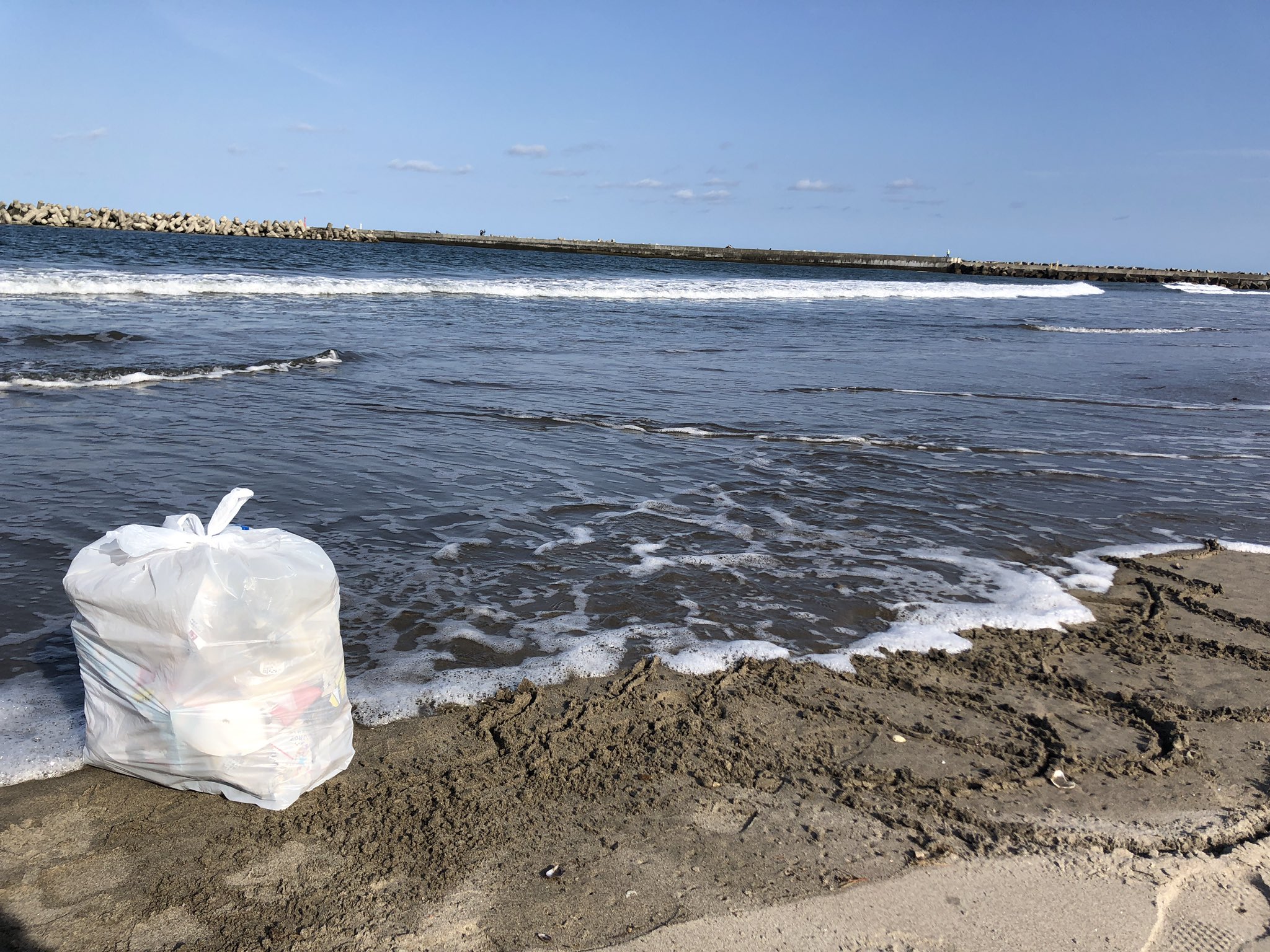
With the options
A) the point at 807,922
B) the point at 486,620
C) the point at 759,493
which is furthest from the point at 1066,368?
the point at 807,922

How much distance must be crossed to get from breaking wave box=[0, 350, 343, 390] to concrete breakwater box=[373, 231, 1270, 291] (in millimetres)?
60328

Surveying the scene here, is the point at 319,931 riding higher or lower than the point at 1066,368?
lower

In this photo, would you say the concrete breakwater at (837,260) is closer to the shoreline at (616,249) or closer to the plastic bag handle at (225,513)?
the shoreline at (616,249)

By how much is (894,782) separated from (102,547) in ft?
7.71

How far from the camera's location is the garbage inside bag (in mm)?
2180

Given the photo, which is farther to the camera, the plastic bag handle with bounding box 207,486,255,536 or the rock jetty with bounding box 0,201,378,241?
the rock jetty with bounding box 0,201,378,241

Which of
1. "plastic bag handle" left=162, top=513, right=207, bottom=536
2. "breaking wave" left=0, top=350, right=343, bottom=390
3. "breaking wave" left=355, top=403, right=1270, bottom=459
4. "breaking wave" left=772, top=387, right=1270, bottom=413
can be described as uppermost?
"plastic bag handle" left=162, top=513, right=207, bottom=536

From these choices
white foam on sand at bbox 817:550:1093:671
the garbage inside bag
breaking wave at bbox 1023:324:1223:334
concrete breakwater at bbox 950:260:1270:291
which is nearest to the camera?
the garbage inside bag

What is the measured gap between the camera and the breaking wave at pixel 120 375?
806 cm

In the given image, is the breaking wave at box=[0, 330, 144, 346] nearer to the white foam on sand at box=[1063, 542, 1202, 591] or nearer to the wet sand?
the wet sand

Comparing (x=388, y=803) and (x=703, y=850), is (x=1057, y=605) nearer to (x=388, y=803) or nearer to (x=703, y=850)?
(x=703, y=850)

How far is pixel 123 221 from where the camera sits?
5216 centimetres

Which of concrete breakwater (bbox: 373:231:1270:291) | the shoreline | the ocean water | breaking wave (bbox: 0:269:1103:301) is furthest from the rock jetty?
the ocean water

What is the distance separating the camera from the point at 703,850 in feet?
7.09
